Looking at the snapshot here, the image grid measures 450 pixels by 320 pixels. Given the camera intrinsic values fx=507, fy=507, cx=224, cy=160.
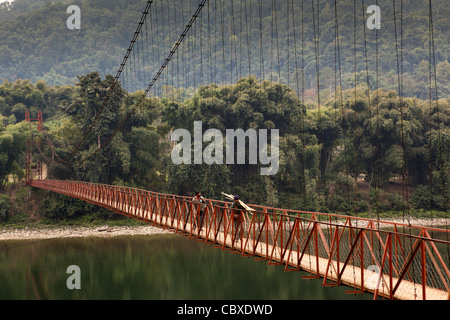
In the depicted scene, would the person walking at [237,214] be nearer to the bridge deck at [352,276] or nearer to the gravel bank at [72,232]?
the bridge deck at [352,276]

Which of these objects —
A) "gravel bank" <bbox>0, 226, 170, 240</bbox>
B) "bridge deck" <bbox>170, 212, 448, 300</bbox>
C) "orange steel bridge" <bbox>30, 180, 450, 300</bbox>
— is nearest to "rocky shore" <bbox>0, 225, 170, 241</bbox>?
"gravel bank" <bbox>0, 226, 170, 240</bbox>

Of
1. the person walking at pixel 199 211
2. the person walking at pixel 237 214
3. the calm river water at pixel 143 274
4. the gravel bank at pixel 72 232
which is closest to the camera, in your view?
the person walking at pixel 237 214

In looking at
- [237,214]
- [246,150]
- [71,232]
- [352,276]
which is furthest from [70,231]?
[352,276]

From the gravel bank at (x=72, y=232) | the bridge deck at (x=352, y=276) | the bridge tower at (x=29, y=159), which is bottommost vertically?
the gravel bank at (x=72, y=232)

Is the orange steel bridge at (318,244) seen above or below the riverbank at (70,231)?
above

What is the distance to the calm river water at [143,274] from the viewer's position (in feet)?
48.2

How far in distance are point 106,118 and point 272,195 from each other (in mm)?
9967

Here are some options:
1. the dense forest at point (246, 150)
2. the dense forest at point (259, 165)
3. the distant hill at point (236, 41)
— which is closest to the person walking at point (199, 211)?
the dense forest at point (246, 150)

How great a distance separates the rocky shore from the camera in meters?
24.9

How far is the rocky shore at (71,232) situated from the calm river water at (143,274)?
3.87 feet

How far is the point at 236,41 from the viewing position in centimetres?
8656

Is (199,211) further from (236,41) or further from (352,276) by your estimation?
(236,41)

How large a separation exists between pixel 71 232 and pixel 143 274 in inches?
369

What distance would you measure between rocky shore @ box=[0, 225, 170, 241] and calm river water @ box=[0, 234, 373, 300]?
1.18m
